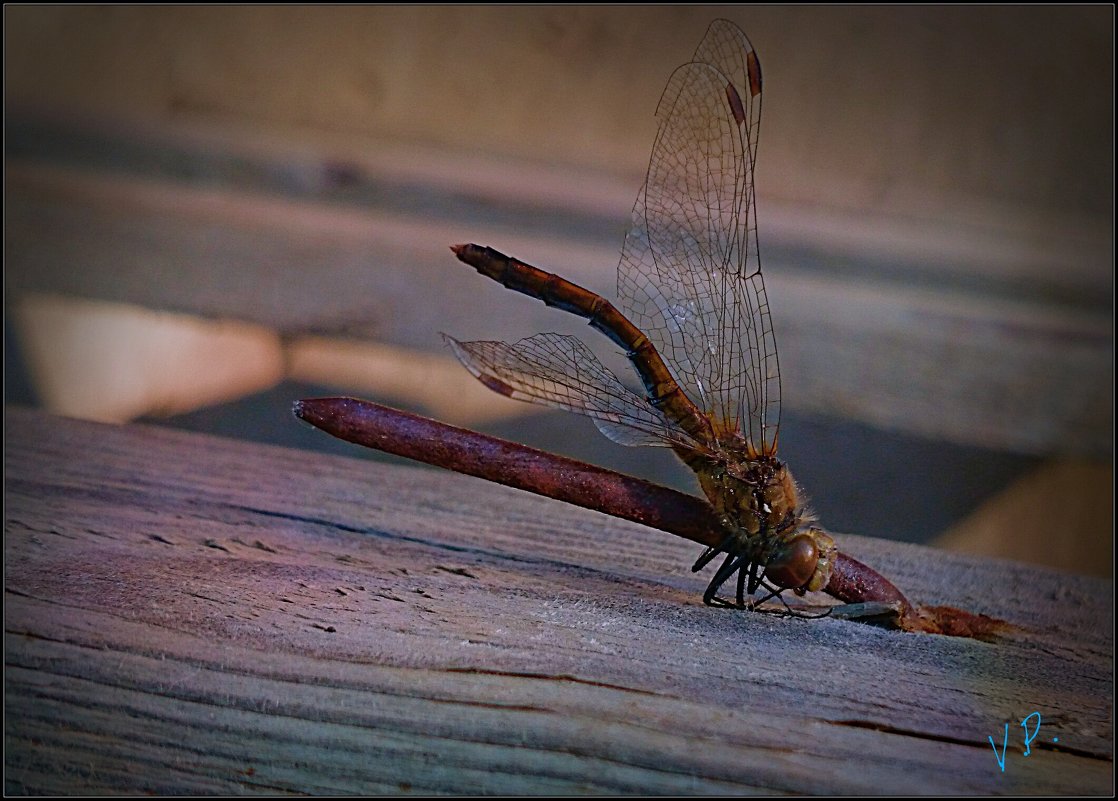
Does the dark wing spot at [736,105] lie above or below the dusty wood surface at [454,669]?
above

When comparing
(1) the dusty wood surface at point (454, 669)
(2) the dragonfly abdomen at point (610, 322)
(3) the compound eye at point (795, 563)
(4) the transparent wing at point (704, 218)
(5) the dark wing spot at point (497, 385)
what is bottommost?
(1) the dusty wood surface at point (454, 669)

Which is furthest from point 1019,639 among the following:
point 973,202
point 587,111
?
point 587,111

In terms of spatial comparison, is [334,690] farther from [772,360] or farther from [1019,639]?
[772,360]

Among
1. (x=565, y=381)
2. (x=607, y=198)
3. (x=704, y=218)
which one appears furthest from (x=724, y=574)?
(x=607, y=198)

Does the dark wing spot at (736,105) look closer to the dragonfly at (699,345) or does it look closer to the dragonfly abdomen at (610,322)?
the dragonfly at (699,345)

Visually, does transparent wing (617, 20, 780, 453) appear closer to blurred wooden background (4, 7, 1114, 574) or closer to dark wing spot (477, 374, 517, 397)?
dark wing spot (477, 374, 517, 397)

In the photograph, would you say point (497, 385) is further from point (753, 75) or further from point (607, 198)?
point (607, 198)

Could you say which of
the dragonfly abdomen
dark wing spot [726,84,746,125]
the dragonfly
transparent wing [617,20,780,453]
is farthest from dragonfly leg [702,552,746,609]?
dark wing spot [726,84,746,125]
